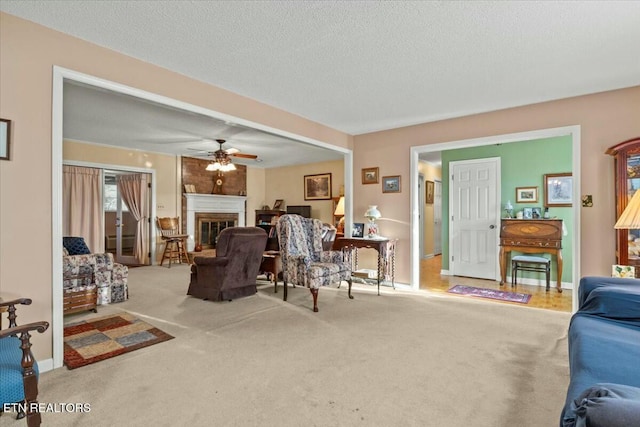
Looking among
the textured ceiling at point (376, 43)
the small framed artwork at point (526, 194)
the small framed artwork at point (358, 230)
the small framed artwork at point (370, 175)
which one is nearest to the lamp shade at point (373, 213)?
the small framed artwork at point (358, 230)

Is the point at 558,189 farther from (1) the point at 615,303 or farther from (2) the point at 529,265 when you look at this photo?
(1) the point at 615,303

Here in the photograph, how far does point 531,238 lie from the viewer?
5.05 m

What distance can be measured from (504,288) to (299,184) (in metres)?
5.60

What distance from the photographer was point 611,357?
57.6 inches

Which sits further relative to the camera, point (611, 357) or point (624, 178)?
point (624, 178)

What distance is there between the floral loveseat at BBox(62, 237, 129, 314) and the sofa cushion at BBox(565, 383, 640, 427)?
13.8ft

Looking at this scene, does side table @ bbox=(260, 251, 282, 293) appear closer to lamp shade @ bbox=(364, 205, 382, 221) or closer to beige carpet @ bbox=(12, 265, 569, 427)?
beige carpet @ bbox=(12, 265, 569, 427)

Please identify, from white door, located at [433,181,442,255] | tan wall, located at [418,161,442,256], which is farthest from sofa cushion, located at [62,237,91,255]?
white door, located at [433,181,442,255]

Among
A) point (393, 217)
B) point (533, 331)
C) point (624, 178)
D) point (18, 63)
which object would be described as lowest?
point (533, 331)

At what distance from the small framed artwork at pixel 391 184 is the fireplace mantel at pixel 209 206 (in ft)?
15.3

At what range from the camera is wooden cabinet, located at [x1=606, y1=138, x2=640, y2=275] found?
3242mm

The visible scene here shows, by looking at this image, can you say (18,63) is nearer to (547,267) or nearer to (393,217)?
(393,217)

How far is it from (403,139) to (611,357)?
13.7 ft

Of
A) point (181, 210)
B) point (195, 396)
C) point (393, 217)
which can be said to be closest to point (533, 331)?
point (393, 217)
